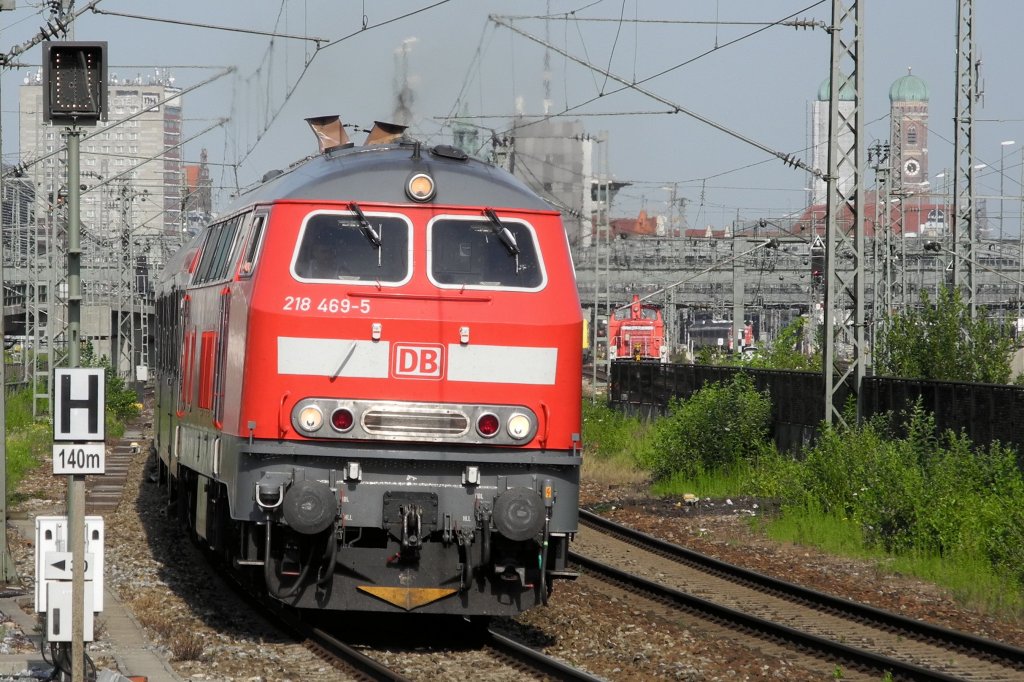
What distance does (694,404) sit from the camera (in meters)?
25.2

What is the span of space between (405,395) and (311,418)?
710 mm

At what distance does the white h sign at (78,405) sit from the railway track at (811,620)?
19.4 ft

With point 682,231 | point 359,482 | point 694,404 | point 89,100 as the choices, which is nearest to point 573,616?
point 359,482

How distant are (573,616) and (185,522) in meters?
6.23

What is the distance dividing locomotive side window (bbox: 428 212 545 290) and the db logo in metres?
0.63

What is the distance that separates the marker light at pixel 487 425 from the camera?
35.1ft

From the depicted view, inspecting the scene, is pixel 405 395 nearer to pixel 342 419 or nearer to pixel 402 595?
pixel 342 419

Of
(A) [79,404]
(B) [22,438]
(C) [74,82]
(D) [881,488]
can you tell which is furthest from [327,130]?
(B) [22,438]

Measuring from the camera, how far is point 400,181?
1116 cm

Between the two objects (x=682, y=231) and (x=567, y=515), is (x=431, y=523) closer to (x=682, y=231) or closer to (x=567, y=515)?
(x=567, y=515)

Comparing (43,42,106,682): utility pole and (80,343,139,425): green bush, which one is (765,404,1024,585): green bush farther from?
(80,343,139,425): green bush

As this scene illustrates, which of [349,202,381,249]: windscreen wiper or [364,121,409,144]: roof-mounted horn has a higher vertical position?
[364,121,409,144]: roof-mounted horn

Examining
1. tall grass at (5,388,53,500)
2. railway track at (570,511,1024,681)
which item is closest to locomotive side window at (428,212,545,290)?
railway track at (570,511,1024,681)

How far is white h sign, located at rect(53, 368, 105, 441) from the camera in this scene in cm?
959
